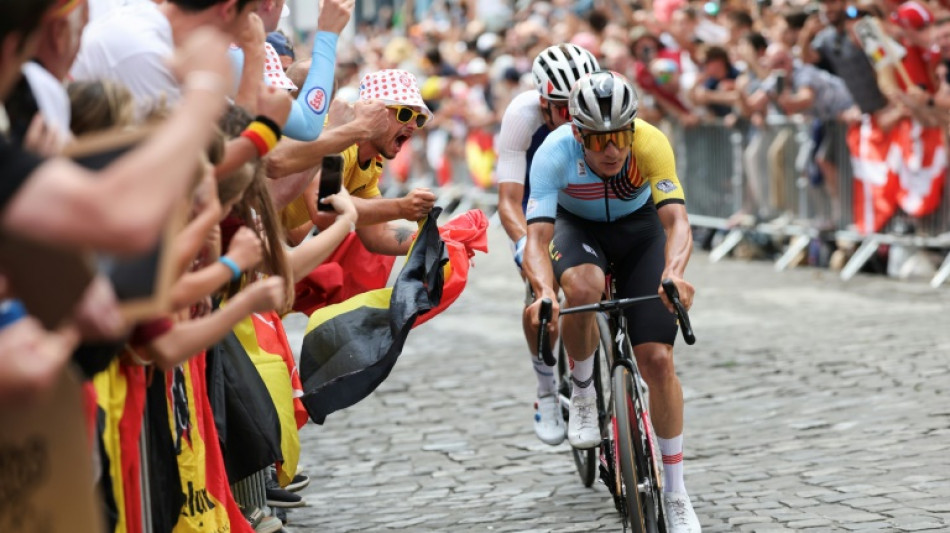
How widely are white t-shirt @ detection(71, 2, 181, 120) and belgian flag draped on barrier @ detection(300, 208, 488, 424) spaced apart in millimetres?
1938

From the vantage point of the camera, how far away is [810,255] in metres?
15.7

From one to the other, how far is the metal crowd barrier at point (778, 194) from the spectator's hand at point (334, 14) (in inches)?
335

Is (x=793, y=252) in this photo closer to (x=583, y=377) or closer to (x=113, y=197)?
(x=583, y=377)

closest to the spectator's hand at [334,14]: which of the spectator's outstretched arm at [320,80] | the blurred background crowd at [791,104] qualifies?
the spectator's outstretched arm at [320,80]

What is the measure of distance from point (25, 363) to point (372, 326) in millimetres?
3920

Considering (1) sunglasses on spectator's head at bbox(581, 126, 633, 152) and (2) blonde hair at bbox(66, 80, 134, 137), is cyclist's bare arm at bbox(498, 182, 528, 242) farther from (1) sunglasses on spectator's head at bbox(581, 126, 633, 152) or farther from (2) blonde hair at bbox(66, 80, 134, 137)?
(2) blonde hair at bbox(66, 80, 134, 137)

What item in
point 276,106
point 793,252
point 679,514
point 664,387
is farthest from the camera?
point 793,252

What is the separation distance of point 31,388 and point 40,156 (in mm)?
414

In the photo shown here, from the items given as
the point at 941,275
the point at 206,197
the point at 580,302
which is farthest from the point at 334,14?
the point at 941,275

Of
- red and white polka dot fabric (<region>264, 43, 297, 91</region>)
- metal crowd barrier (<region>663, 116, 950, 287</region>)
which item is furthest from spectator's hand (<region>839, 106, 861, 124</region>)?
red and white polka dot fabric (<region>264, 43, 297, 91</region>)

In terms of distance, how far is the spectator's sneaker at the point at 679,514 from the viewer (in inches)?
252

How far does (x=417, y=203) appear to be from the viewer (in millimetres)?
6891

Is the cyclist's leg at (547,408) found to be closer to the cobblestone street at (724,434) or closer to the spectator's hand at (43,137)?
the cobblestone street at (724,434)

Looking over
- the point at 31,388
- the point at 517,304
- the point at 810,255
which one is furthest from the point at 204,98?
the point at 810,255
